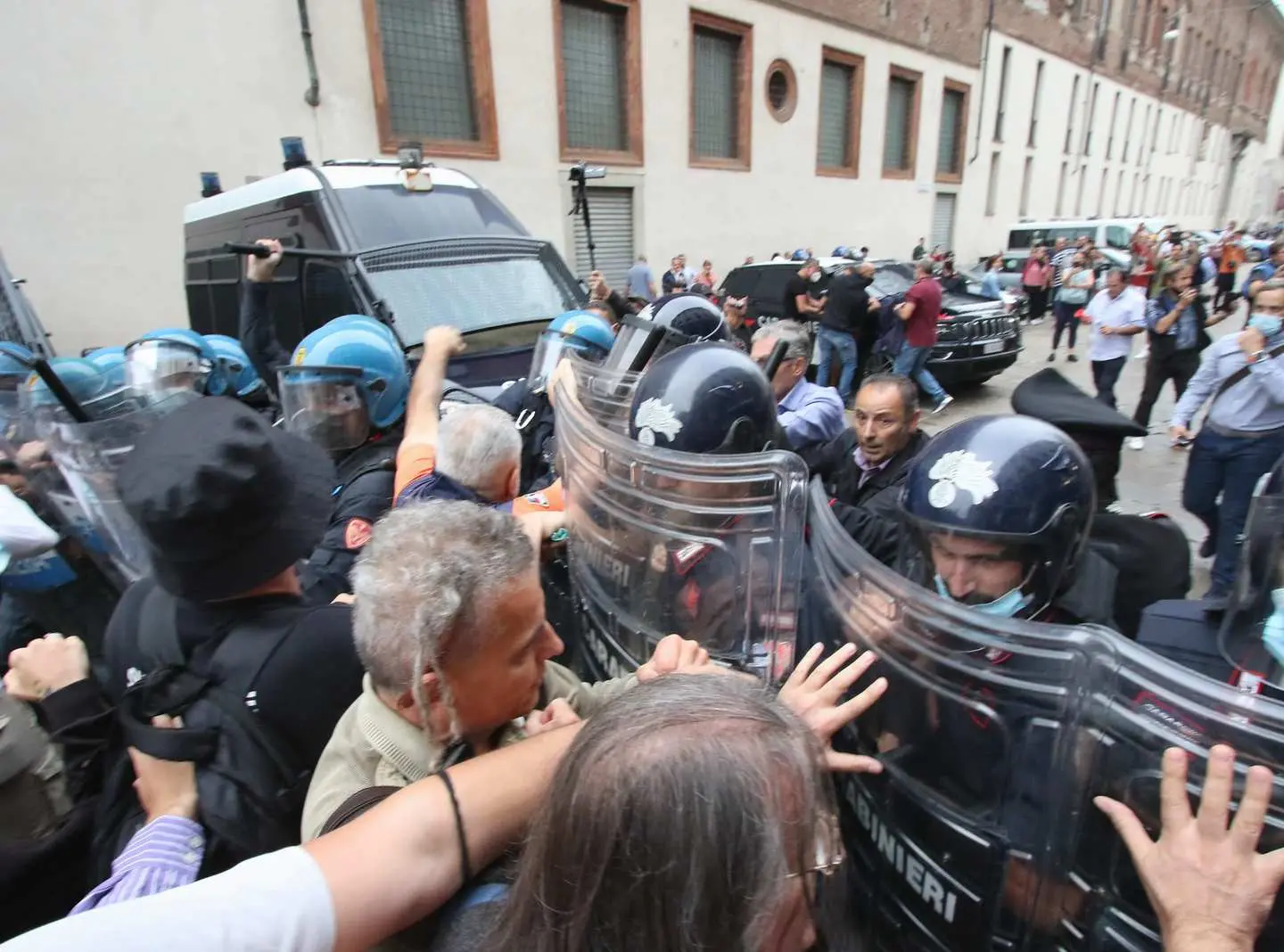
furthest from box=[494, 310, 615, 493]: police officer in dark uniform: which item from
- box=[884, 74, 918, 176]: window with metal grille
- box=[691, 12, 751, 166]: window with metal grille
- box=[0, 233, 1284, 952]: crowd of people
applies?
box=[884, 74, 918, 176]: window with metal grille

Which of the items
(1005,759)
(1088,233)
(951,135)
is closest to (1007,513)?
(1005,759)

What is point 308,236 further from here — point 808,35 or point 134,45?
point 808,35


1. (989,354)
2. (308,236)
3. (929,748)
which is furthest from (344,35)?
(929,748)

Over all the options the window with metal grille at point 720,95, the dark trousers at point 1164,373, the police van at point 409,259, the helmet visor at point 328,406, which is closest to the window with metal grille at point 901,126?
the window with metal grille at point 720,95

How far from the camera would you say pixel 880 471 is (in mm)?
2912

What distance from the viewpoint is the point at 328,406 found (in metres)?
2.53

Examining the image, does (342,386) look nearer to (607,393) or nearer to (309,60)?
(607,393)

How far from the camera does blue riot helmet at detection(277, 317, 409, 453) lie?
2494 mm

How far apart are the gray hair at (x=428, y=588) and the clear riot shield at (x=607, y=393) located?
1.32 meters

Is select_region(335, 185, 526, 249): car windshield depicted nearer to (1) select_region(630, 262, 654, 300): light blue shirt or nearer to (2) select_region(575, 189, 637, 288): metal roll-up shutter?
(1) select_region(630, 262, 654, 300): light blue shirt

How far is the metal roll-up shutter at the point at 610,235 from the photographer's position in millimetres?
13914

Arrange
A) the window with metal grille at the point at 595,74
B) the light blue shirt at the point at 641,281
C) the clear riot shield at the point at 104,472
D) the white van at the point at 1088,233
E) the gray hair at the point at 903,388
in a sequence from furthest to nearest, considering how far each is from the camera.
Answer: the white van at the point at 1088,233
the window with metal grille at the point at 595,74
the light blue shirt at the point at 641,281
the gray hair at the point at 903,388
the clear riot shield at the point at 104,472

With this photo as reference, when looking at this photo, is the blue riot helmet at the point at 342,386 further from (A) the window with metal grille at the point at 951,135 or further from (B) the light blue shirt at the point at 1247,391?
(A) the window with metal grille at the point at 951,135

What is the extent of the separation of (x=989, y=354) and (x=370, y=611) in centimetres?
886
